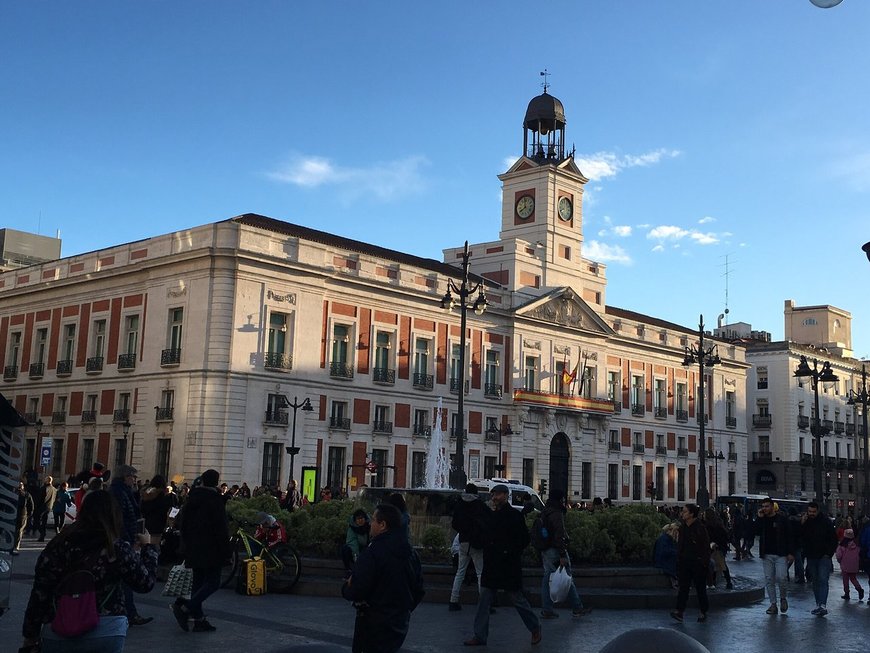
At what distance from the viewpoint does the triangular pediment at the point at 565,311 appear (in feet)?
170

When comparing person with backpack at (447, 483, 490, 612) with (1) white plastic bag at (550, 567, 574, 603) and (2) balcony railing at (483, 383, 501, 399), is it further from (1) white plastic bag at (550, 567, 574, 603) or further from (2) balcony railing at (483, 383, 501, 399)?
(2) balcony railing at (483, 383, 501, 399)

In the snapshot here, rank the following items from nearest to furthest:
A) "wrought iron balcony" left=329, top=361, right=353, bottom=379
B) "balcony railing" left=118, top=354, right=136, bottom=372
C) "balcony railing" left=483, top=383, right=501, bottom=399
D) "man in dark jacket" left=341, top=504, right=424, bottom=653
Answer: "man in dark jacket" left=341, top=504, right=424, bottom=653 < "balcony railing" left=118, top=354, right=136, bottom=372 < "wrought iron balcony" left=329, top=361, right=353, bottom=379 < "balcony railing" left=483, top=383, right=501, bottom=399

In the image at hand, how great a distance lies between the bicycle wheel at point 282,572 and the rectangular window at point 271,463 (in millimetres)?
24560

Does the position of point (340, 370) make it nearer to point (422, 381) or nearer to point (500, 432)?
point (422, 381)

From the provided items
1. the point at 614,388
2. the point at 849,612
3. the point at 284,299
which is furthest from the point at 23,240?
the point at 849,612

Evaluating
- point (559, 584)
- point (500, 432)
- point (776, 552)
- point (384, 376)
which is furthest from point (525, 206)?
point (559, 584)

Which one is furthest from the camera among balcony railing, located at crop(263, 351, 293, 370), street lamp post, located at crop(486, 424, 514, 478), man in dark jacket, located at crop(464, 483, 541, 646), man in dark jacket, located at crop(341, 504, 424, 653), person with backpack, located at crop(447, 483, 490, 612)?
street lamp post, located at crop(486, 424, 514, 478)

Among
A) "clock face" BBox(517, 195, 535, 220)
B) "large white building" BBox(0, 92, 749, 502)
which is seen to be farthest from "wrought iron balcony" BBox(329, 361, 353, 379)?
"clock face" BBox(517, 195, 535, 220)

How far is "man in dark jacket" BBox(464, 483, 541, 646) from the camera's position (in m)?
10.5

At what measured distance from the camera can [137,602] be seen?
1284 centimetres

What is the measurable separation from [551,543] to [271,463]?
27521mm

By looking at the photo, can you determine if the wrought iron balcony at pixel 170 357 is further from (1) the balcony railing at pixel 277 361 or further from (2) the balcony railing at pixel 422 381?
(2) the balcony railing at pixel 422 381

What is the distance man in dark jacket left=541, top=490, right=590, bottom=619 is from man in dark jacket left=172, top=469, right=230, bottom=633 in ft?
14.0

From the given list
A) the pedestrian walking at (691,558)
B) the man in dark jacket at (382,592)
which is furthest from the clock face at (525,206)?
the man in dark jacket at (382,592)
